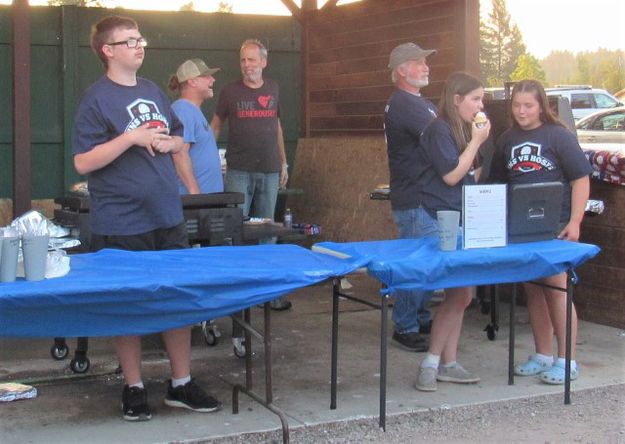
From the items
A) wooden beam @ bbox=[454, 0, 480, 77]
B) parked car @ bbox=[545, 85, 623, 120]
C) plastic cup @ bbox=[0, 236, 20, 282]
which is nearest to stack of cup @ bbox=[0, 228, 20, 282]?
plastic cup @ bbox=[0, 236, 20, 282]

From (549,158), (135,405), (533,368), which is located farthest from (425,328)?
(135,405)

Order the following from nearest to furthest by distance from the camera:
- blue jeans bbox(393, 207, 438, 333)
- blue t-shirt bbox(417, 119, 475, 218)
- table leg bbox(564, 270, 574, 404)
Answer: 1. table leg bbox(564, 270, 574, 404)
2. blue t-shirt bbox(417, 119, 475, 218)
3. blue jeans bbox(393, 207, 438, 333)

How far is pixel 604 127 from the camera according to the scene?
17.4m

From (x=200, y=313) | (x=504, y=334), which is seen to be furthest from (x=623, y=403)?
(x=200, y=313)

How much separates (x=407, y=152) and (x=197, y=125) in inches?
49.9

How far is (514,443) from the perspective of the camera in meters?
4.02

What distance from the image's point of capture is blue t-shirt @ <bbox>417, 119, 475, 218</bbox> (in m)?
4.57

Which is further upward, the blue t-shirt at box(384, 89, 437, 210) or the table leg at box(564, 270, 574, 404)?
the blue t-shirt at box(384, 89, 437, 210)

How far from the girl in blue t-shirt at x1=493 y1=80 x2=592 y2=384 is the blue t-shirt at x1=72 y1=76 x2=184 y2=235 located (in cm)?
194

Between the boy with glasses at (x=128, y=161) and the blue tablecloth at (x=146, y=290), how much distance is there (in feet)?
0.63

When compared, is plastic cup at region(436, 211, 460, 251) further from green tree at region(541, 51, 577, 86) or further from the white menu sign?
green tree at region(541, 51, 577, 86)

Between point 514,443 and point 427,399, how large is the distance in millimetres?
579

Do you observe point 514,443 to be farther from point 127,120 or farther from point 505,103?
point 505,103

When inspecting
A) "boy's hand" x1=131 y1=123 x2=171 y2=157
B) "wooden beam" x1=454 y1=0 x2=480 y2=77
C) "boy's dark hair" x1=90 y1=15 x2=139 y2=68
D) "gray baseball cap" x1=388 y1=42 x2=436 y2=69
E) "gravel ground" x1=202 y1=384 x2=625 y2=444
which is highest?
"wooden beam" x1=454 y1=0 x2=480 y2=77
